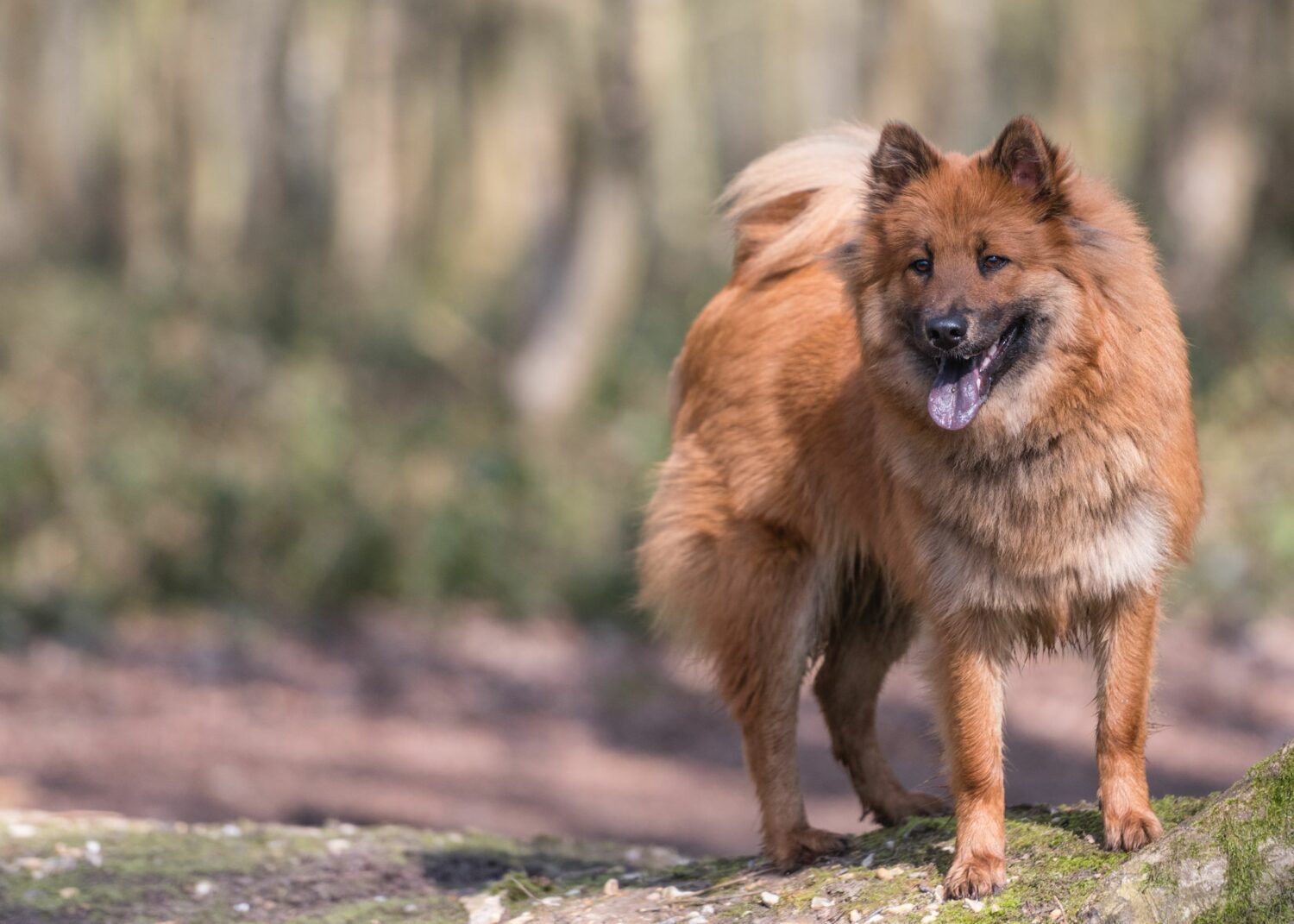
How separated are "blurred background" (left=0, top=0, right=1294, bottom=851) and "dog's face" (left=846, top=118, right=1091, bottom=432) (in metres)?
1.42

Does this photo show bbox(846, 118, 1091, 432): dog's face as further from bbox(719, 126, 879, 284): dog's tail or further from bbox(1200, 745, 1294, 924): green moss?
bbox(1200, 745, 1294, 924): green moss

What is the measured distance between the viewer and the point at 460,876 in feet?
17.1

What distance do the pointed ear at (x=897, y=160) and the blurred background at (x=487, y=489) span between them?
174 centimetres

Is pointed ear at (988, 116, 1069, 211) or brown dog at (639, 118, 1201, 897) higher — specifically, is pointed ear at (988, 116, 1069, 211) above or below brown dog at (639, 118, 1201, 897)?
above

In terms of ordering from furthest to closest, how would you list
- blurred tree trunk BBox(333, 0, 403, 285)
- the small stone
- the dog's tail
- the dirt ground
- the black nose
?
blurred tree trunk BBox(333, 0, 403, 285), the dirt ground, the dog's tail, the small stone, the black nose

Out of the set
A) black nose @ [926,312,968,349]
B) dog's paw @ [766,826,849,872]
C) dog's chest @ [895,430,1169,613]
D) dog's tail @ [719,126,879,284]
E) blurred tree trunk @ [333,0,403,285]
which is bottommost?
dog's paw @ [766,826,849,872]

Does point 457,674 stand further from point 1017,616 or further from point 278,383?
point 1017,616

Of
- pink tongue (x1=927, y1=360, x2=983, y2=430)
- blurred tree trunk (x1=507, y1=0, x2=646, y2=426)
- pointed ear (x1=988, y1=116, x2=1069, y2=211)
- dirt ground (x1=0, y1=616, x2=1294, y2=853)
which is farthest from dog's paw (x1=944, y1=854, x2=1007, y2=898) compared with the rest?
blurred tree trunk (x1=507, y1=0, x2=646, y2=426)

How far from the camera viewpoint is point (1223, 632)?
9.77m

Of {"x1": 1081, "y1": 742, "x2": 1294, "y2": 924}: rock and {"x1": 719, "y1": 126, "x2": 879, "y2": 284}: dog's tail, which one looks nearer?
{"x1": 1081, "y1": 742, "x2": 1294, "y2": 924}: rock

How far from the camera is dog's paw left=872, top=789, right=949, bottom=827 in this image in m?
4.98

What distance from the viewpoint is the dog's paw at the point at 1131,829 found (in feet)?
12.3

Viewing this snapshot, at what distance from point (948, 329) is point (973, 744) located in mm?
1149

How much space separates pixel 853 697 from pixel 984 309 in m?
1.84
